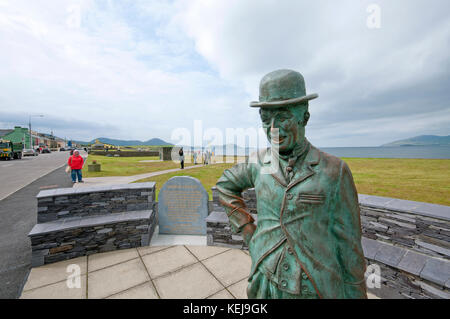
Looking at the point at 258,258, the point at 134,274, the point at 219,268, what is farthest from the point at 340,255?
the point at 134,274

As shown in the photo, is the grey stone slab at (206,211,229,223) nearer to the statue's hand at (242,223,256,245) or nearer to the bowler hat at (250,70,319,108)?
the statue's hand at (242,223,256,245)

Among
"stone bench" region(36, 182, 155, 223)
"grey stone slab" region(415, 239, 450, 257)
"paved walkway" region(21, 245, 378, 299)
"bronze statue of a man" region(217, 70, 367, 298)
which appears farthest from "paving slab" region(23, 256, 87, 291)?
"grey stone slab" region(415, 239, 450, 257)

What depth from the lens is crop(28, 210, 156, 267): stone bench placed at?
400 centimetres

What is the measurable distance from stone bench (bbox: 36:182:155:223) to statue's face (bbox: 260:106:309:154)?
4.43 m

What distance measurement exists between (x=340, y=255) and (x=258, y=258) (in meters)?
0.54

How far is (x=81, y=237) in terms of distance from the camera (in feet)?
14.0

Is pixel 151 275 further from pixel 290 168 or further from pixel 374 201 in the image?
pixel 374 201

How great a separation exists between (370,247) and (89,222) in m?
5.68

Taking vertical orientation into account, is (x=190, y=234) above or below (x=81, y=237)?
below

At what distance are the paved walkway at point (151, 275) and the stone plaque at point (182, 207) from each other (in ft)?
2.40

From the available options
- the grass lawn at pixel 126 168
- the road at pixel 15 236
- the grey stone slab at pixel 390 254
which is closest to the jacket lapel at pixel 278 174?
the grey stone slab at pixel 390 254

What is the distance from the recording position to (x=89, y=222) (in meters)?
4.39
